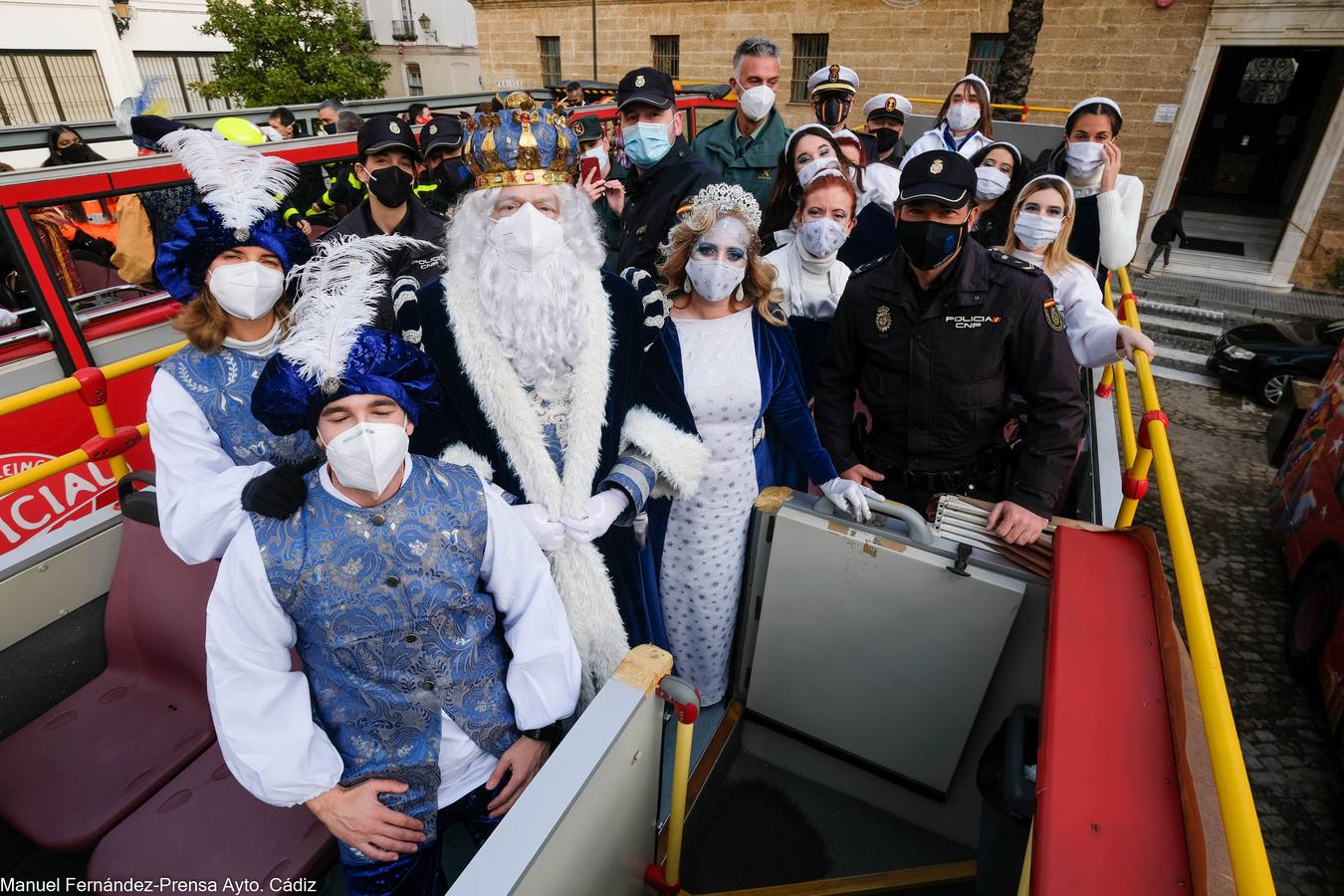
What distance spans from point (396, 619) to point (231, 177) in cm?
147

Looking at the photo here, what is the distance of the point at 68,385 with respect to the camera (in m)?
2.56

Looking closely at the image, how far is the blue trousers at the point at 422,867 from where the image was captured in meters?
1.71

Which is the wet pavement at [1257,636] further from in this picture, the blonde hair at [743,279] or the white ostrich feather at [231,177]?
the white ostrich feather at [231,177]

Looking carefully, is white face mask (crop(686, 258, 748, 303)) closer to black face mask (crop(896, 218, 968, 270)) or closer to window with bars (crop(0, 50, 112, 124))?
black face mask (crop(896, 218, 968, 270))

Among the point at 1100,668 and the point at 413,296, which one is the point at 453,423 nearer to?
the point at 413,296

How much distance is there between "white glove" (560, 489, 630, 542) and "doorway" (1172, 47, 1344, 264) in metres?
15.1

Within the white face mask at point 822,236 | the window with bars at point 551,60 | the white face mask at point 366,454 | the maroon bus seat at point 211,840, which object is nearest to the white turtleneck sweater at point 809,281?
the white face mask at point 822,236

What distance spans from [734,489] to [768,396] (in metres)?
0.39

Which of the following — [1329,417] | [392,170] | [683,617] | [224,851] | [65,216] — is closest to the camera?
[224,851]

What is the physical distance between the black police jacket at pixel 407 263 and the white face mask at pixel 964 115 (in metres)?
3.83

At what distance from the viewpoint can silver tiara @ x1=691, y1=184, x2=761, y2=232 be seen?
2.58 meters

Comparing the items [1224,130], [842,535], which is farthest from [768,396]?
[1224,130]

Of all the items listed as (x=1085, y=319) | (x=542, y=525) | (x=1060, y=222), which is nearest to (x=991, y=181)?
(x=1060, y=222)

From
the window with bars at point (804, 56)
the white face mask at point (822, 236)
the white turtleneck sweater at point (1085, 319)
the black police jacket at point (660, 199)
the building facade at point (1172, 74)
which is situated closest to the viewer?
the white turtleneck sweater at point (1085, 319)
